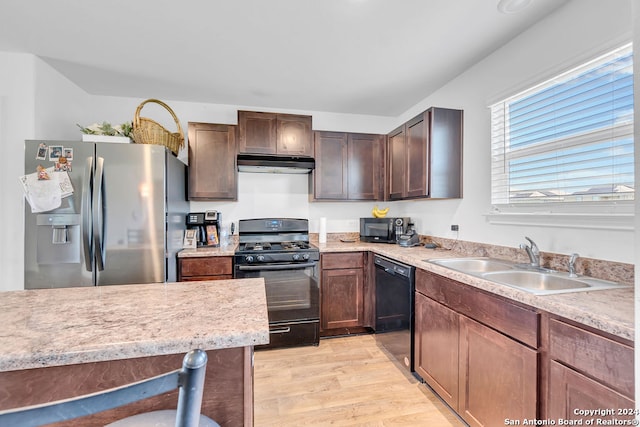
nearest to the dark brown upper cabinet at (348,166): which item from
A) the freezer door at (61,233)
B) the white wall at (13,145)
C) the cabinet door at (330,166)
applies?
the cabinet door at (330,166)

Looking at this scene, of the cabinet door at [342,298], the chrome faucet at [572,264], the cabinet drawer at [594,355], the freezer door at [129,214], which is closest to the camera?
the cabinet drawer at [594,355]

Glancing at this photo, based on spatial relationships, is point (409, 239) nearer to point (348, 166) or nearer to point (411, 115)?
point (348, 166)

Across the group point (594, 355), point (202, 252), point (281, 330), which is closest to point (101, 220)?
point (202, 252)

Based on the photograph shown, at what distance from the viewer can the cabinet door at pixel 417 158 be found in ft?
7.88

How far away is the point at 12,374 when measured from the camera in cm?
72

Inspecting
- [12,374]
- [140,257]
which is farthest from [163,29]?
[12,374]

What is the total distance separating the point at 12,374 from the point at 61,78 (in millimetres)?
2831

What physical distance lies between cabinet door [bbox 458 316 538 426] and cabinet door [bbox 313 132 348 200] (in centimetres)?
187

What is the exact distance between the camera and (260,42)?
78.1 inches

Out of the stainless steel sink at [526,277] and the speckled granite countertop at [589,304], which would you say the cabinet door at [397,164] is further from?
the speckled granite countertop at [589,304]

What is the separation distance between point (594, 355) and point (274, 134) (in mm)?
2753

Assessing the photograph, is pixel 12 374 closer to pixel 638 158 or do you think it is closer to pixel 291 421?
pixel 291 421

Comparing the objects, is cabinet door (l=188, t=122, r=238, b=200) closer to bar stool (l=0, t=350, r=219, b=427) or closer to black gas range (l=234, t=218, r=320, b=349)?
black gas range (l=234, t=218, r=320, b=349)

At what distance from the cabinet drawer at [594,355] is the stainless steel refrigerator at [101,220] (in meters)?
2.45
